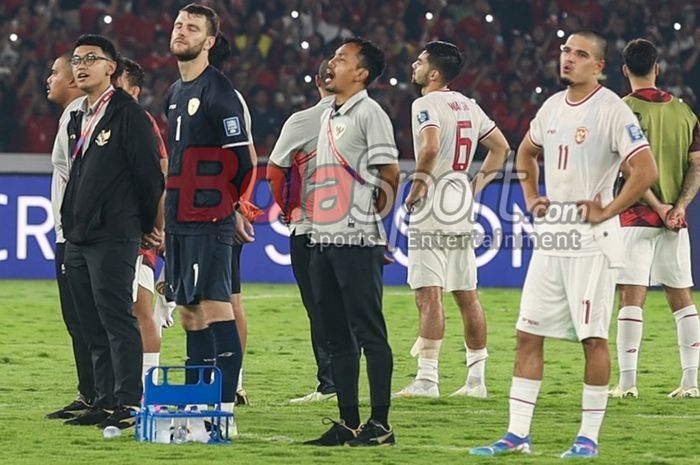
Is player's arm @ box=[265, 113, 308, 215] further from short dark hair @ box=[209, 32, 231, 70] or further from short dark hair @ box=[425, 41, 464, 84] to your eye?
short dark hair @ box=[425, 41, 464, 84]

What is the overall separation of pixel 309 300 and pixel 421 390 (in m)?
1.19

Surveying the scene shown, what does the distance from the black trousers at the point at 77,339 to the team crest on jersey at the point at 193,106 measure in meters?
1.53

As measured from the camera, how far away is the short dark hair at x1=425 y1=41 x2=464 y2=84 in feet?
34.7

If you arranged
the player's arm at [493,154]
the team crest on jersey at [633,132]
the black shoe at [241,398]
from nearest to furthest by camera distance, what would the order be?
the team crest on jersey at [633,132], the black shoe at [241,398], the player's arm at [493,154]

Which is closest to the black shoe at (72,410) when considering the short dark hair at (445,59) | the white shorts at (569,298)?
the white shorts at (569,298)

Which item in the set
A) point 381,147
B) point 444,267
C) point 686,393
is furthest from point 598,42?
point 686,393

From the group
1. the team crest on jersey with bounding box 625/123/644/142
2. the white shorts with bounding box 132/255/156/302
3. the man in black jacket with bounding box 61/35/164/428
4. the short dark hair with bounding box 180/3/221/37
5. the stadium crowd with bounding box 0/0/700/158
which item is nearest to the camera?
the team crest on jersey with bounding box 625/123/644/142

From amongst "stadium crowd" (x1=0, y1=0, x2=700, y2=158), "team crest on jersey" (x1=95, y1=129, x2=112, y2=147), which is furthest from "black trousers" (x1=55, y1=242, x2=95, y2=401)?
"stadium crowd" (x1=0, y1=0, x2=700, y2=158)

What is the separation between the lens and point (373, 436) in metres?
8.05

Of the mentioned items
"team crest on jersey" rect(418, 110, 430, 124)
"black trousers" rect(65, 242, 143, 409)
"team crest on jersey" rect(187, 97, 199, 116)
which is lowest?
"black trousers" rect(65, 242, 143, 409)

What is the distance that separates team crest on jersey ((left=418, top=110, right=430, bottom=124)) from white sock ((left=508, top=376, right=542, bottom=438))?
307cm

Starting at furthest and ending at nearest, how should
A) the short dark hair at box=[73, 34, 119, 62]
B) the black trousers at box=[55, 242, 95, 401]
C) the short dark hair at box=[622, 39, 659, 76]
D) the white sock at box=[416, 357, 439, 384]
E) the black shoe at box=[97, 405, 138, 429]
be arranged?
the white sock at box=[416, 357, 439, 384] < the short dark hair at box=[622, 39, 659, 76] < the black trousers at box=[55, 242, 95, 401] < the short dark hair at box=[73, 34, 119, 62] < the black shoe at box=[97, 405, 138, 429]

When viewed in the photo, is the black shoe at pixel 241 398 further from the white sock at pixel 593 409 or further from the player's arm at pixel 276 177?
the white sock at pixel 593 409

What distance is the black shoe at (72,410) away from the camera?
9.12 meters
